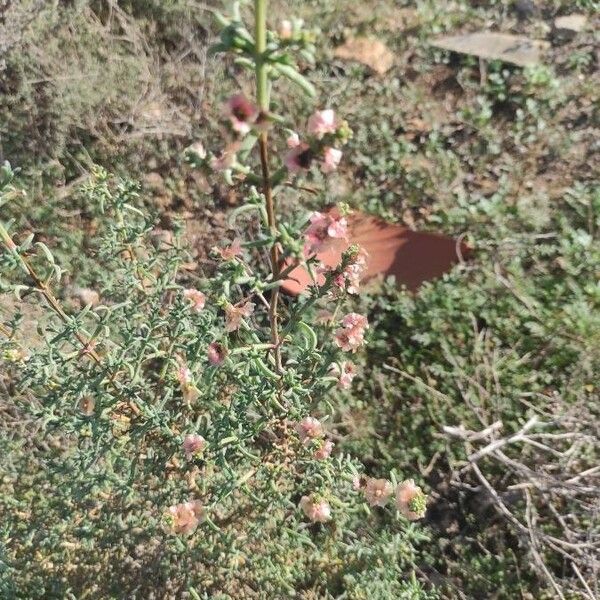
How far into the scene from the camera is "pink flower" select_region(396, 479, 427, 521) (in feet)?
5.93

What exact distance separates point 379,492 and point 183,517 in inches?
21.9

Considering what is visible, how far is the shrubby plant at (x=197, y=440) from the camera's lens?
172 centimetres

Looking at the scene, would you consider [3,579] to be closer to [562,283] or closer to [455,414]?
[455,414]

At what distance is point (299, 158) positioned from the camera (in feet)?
4.13

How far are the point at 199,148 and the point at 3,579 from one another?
5.60 ft

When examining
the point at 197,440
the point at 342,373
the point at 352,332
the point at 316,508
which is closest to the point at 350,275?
the point at 352,332

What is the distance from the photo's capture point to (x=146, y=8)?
3.93 meters

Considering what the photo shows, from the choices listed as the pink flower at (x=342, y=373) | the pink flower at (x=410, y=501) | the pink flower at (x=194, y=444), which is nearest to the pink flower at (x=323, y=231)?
the pink flower at (x=342, y=373)

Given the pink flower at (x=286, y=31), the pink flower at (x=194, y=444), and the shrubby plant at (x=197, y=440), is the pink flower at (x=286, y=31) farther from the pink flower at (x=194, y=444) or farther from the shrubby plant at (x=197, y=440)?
the pink flower at (x=194, y=444)

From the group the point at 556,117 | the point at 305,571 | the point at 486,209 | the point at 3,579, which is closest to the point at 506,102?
the point at 556,117

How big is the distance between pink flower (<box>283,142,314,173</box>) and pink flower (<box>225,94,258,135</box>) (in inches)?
5.1

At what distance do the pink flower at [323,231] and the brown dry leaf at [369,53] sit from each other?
9.91 ft

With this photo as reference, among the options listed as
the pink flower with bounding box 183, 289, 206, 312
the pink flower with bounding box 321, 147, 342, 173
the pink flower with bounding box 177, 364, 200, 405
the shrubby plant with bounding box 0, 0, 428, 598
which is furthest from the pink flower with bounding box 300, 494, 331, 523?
the pink flower with bounding box 321, 147, 342, 173

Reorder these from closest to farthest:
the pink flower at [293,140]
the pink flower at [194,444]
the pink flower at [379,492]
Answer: the pink flower at [293,140] → the pink flower at [194,444] → the pink flower at [379,492]
